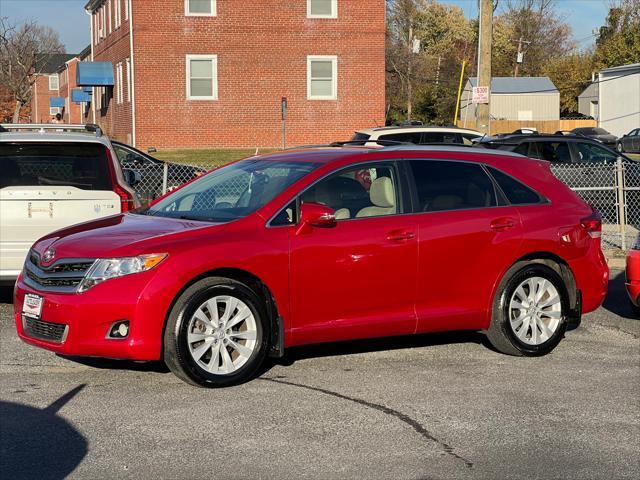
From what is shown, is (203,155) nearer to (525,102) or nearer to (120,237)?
(120,237)

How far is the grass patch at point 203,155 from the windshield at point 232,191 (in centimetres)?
2375

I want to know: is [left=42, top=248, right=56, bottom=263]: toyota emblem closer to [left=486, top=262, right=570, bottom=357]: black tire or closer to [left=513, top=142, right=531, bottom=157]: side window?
[left=486, top=262, right=570, bottom=357]: black tire

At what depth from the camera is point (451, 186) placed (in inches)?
314

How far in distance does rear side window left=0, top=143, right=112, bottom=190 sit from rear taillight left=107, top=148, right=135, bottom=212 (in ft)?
0.13

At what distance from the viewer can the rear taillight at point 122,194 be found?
32.1 feet

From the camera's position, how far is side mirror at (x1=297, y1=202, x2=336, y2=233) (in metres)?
7.12

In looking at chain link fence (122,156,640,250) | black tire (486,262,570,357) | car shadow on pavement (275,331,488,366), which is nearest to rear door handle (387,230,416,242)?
black tire (486,262,570,357)

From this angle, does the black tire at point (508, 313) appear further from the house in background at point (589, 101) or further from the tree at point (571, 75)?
the tree at point (571, 75)

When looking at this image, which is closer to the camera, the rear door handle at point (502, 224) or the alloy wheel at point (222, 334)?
the alloy wheel at point (222, 334)

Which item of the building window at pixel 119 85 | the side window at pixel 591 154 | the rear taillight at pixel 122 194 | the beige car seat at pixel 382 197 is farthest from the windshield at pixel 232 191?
the building window at pixel 119 85

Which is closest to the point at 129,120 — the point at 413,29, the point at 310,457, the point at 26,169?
the point at 26,169

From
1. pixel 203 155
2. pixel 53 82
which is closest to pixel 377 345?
pixel 203 155

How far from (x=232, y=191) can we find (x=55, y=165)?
8.88 ft

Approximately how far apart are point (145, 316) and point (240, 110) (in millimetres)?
31835
